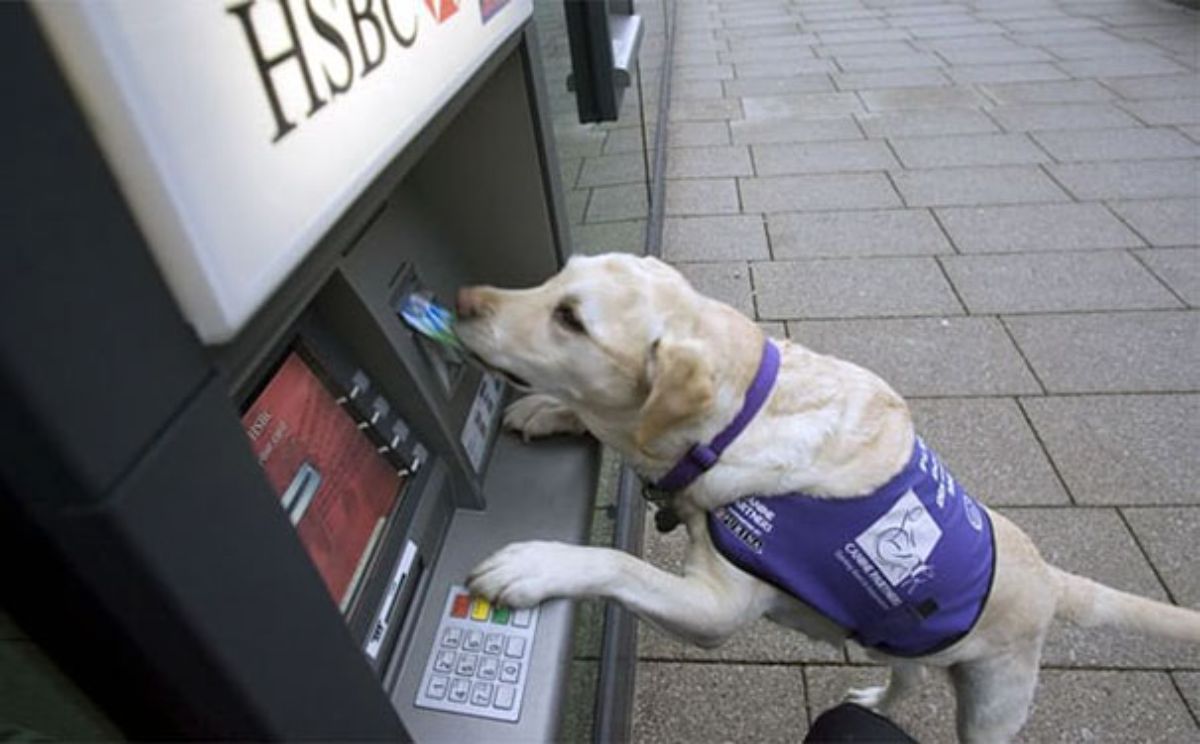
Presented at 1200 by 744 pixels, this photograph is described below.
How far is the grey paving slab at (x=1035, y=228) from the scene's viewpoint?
3.93m

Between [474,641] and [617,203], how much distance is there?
271cm

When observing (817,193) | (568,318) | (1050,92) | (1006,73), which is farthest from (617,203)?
(1006,73)

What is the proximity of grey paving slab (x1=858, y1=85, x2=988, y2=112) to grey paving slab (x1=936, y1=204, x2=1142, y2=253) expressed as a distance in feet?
6.08

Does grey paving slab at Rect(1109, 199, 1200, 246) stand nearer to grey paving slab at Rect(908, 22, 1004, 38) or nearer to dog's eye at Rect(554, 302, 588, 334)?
dog's eye at Rect(554, 302, 588, 334)

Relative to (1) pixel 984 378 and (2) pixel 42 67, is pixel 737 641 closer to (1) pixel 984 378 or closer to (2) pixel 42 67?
(1) pixel 984 378

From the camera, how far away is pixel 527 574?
1.17 meters

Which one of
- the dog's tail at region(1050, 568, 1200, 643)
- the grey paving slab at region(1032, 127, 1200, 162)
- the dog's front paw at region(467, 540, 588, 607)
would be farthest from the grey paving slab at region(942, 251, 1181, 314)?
the dog's front paw at region(467, 540, 588, 607)

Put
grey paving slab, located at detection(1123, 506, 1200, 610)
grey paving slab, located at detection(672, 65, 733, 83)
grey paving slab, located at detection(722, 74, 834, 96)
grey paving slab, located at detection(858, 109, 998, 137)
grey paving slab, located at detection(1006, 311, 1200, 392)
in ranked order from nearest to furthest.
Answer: grey paving slab, located at detection(1123, 506, 1200, 610), grey paving slab, located at detection(1006, 311, 1200, 392), grey paving slab, located at detection(858, 109, 998, 137), grey paving slab, located at detection(722, 74, 834, 96), grey paving slab, located at detection(672, 65, 733, 83)

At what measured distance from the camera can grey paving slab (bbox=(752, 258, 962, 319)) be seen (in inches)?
140

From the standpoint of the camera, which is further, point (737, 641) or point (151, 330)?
point (737, 641)

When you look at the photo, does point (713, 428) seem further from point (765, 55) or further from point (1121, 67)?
point (765, 55)

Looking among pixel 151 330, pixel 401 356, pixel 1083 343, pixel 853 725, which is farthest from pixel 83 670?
pixel 1083 343

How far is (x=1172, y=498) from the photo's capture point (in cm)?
254

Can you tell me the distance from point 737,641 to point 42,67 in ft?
7.20
